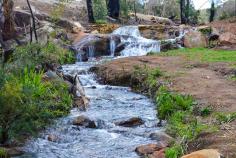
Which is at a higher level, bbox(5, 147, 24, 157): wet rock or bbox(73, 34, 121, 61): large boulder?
bbox(73, 34, 121, 61): large boulder

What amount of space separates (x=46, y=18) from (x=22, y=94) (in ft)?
57.9

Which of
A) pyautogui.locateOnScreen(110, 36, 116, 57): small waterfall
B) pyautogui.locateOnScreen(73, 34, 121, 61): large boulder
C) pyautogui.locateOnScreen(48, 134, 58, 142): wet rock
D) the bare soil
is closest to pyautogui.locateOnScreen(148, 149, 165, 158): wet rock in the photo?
the bare soil

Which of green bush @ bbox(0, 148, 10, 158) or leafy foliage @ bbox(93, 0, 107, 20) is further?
leafy foliage @ bbox(93, 0, 107, 20)

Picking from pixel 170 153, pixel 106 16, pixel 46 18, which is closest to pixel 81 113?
pixel 170 153

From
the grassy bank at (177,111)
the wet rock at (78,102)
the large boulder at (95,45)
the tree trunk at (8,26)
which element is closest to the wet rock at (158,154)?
the grassy bank at (177,111)

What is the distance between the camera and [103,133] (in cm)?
906

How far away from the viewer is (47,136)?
28.3 feet

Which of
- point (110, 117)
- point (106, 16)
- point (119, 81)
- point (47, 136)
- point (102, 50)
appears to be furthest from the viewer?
point (106, 16)

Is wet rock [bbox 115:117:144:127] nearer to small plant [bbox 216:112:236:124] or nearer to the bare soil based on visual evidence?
the bare soil

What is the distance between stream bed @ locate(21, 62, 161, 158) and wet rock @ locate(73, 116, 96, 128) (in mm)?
121

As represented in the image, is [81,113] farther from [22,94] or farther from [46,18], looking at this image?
[46,18]

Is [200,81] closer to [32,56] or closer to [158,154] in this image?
[32,56]

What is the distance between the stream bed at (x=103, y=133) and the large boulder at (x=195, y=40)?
9.99 meters

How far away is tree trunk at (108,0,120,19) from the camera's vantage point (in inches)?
1200
